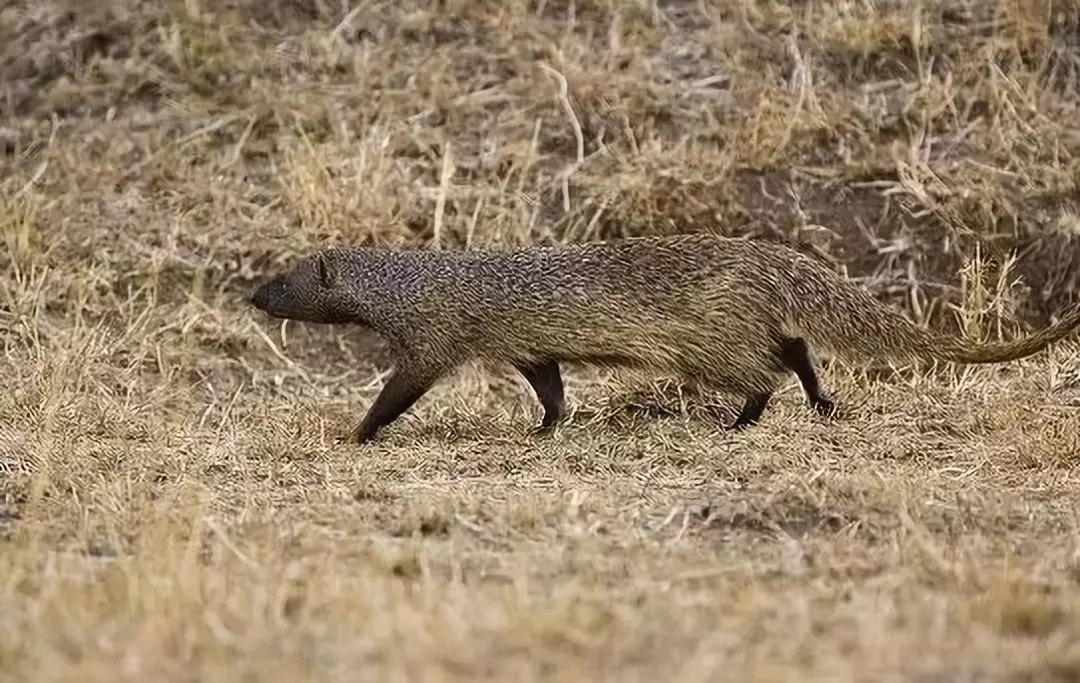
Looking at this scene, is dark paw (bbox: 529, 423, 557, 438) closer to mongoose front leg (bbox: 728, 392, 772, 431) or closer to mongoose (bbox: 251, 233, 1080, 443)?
mongoose (bbox: 251, 233, 1080, 443)

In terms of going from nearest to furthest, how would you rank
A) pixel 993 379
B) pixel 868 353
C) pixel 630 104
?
1. pixel 868 353
2. pixel 993 379
3. pixel 630 104

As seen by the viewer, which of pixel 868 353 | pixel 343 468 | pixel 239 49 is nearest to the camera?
pixel 343 468

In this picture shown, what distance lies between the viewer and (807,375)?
6.32m

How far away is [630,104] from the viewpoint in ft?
29.3

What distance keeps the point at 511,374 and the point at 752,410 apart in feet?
4.97

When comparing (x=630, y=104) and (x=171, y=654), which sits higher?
(x=171, y=654)

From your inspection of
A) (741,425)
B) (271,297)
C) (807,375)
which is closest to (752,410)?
(741,425)

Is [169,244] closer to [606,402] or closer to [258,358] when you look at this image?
[258,358]

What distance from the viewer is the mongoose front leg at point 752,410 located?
6.20 m

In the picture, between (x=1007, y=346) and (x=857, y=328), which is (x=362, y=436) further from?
(x=1007, y=346)

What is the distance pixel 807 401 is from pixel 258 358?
8.49 ft

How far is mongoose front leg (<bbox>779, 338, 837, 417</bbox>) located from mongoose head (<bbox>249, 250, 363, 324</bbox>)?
1601 mm

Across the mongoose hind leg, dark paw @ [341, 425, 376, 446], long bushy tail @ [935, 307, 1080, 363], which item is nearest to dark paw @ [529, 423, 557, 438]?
the mongoose hind leg

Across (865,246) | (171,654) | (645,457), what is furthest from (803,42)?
(171,654)
